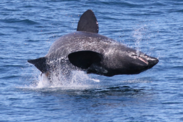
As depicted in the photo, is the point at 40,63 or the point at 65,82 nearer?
the point at 40,63

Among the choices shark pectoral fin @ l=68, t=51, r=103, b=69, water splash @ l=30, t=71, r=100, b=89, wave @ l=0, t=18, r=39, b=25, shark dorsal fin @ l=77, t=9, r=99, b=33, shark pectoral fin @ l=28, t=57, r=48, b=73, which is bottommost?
water splash @ l=30, t=71, r=100, b=89

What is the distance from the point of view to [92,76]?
16.1 metres

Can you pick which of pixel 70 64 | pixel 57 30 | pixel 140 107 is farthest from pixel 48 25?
pixel 140 107

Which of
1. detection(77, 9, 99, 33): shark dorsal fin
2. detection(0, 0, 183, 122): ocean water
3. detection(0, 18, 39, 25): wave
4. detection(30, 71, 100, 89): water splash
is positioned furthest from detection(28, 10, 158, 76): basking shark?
detection(0, 18, 39, 25): wave

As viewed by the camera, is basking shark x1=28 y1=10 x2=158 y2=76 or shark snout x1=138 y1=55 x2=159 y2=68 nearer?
shark snout x1=138 y1=55 x2=159 y2=68

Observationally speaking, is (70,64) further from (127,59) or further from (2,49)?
(2,49)

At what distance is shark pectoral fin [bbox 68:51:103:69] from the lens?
12.1 meters

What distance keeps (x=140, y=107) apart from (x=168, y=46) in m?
9.30

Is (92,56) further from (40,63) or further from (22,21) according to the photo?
(22,21)

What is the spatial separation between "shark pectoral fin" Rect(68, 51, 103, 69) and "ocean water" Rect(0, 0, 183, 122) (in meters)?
1.01

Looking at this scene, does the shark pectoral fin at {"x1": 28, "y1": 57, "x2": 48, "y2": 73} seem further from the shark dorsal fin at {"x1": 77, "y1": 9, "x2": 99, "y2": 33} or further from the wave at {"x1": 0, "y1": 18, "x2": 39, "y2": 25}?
the wave at {"x1": 0, "y1": 18, "x2": 39, "y2": 25}

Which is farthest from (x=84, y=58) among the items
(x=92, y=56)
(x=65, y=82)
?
(x=65, y=82)

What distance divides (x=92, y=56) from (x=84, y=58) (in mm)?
276

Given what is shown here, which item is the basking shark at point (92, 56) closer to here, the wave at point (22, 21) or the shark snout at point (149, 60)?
the shark snout at point (149, 60)
